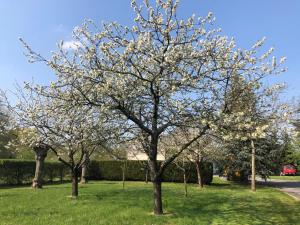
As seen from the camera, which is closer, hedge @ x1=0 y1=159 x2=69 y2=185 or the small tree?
the small tree

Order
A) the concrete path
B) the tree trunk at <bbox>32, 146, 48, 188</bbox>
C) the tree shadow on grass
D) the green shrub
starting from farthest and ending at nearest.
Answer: the green shrub, the tree trunk at <bbox>32, 146, 48, 188</bbox>, the concrete path, the tree shadow on grass

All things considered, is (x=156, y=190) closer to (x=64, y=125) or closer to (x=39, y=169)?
(x=64, y=125)

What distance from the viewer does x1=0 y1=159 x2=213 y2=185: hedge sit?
25.8m

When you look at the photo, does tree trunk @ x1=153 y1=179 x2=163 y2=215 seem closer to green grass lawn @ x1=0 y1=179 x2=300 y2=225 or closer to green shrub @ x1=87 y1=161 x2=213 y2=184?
green grass lawn @ x1=0 y1=179 x2=300 y2=225

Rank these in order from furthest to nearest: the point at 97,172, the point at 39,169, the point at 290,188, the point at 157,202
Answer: the point at 97,172 → the point at 290,188 → the point at 39,169 → the point at 157,202

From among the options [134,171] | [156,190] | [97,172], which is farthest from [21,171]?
[156,190]

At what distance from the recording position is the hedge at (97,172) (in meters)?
25.8

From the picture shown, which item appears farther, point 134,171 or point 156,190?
point 134,171

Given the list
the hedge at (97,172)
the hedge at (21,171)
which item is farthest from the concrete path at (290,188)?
the hedge at (21,171)

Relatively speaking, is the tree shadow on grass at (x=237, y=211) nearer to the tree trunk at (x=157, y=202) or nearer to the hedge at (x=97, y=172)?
the tree trunk at (x=157, y=202)

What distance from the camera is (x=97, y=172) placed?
3566cm

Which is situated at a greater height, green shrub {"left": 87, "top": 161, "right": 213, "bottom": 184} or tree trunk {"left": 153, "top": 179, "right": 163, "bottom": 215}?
green shrub {"left": 87, "top": 161, "right": 213, "bottom": 184}

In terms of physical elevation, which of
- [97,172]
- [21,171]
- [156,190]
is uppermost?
[97,172]

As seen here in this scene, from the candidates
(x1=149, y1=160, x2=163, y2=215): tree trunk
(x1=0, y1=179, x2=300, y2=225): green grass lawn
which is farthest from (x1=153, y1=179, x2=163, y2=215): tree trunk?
(x1=0, y1=179, x2=300, y2=225): green grass lawn
